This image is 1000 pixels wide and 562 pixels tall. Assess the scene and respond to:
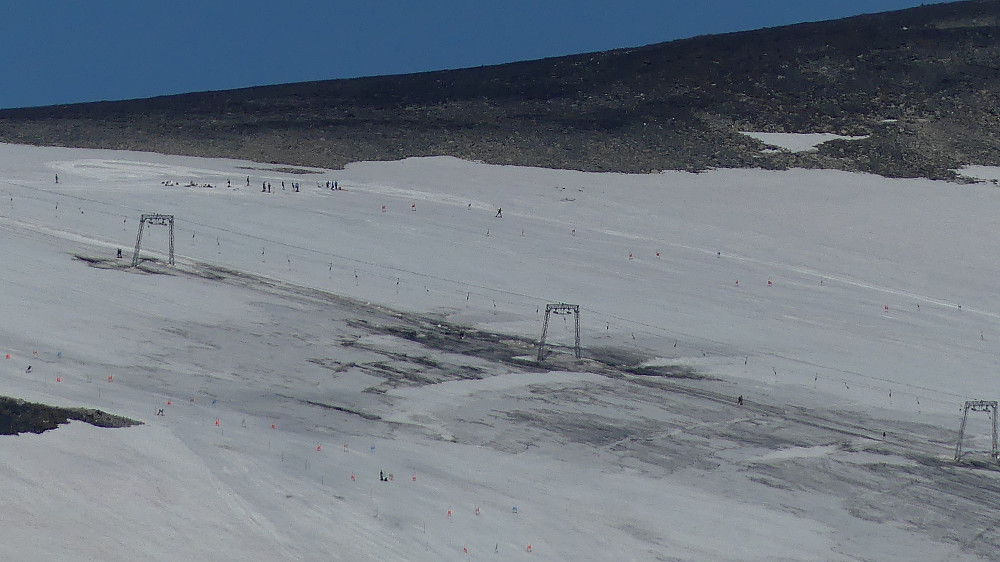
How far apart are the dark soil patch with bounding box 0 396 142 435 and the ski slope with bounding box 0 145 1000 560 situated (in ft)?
1.64

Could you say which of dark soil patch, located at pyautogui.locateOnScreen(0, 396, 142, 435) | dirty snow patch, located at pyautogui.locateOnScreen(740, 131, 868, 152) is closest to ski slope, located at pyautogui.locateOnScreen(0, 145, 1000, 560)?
dark soil patch, located at pyautogui.locateOnScreen(0, 396, 142, 435)

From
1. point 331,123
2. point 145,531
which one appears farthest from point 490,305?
point 331,123

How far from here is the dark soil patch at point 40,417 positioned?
22766 millimetres

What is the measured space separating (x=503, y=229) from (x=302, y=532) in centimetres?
2987

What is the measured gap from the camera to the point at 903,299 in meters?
44.1

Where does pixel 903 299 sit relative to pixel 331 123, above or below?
below

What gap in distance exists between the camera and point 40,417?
23531mm

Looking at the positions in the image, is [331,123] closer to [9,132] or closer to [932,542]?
[9,132]

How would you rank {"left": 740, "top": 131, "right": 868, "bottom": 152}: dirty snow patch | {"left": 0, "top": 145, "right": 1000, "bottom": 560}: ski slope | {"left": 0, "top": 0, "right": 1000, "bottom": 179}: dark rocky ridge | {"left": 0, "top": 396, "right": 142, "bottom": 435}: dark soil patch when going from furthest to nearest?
{"left": 740, "top": 131, "right": 868, "bottom": 152}: dirty snow patch, {"left": 0, "top": 0, "right": 1000, "bottom": 179}: dark rocky ridge, {"left": 0, "top": 396, "right": 142, "bottom": 435}: dark soil patch, {"left": 0, "top": 145, "right": 1000, "bottom": 560}: ski slope

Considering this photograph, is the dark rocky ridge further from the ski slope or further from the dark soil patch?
the dark soil patch

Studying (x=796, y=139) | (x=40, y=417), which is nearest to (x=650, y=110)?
(x=796, y=139)

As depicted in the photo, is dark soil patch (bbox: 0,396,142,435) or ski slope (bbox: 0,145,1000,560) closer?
ski slope (bbox: 0,145,1000,560)

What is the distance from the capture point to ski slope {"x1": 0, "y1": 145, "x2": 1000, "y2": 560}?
22.2m

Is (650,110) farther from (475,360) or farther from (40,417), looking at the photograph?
(40,417)
